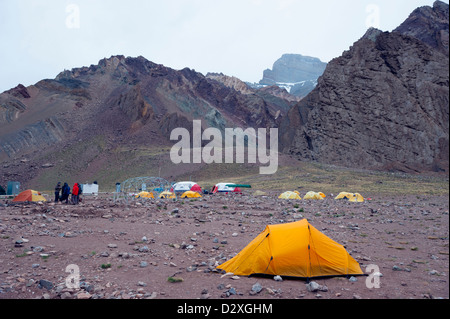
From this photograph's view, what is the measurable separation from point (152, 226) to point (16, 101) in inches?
3220

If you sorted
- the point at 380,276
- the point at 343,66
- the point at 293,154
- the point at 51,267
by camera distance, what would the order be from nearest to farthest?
the point at 380,276
the point at 51,267
the point at 343,66
the point at 293,154

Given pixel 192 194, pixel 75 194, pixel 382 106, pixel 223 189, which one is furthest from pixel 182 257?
pixel 382 106

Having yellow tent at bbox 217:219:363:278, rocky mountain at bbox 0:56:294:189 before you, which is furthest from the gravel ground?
rocky mountain at bbox 0:56:294:189

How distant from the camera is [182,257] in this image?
970cm

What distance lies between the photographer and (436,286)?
697cm

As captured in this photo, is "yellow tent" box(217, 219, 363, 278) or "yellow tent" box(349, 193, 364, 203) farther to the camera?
"yellow tent" box(349, 193, 364, 203)

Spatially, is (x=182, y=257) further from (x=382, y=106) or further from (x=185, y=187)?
(x=382, y=106)

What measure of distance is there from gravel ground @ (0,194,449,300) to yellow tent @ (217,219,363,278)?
29 centimetres

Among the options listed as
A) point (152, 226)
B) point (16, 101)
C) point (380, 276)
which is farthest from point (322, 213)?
point (16, 101)

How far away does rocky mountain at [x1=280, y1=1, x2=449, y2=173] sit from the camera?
60.4 m

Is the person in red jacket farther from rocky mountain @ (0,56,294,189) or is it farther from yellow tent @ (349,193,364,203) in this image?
rocky mountain @ (0,56,294,189)

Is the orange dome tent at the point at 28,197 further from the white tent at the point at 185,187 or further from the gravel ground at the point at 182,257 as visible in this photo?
the white tent at the point at 185,187

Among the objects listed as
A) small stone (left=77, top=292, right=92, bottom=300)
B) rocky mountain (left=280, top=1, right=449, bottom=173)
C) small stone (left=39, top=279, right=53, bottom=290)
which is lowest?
small stone (left=77, top=292, right=92, bottom=300)
